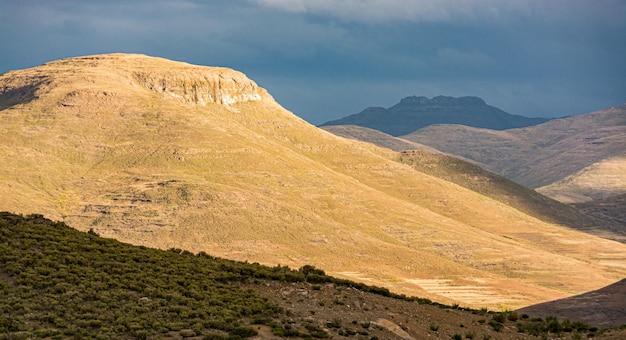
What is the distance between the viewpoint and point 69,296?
1666 inches

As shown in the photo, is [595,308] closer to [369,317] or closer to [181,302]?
[369,317]

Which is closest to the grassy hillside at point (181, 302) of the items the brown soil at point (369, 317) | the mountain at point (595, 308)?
the brown soil at point (369, 317)

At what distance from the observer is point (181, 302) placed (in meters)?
43.8

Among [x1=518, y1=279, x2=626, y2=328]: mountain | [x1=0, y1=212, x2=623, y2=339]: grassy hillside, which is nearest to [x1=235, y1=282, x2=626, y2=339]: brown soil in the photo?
[x1=0, y1=212, x2=623, y2=339]: grassy hillside

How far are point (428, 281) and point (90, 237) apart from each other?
4144 inches

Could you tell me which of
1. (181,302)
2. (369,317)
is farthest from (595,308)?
(181,302)

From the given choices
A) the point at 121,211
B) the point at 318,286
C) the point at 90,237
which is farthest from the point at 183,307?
the point at 121,211

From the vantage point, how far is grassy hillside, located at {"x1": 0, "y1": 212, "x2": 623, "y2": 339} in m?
38.7

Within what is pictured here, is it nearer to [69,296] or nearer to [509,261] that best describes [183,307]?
[69,296]

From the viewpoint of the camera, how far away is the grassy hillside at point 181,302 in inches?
1522

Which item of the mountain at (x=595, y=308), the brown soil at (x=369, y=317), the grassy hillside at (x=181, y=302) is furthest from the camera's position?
the mountain at (x=595, y=308)

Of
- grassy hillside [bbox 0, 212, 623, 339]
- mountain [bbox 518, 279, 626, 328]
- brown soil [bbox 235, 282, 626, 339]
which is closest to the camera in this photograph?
grassy hillside [bbox 0, 212, 623, 339]

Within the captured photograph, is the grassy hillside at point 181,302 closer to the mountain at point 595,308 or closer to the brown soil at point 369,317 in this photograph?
the brown soil at point 369,317

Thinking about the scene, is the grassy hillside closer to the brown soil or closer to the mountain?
the brown soil
